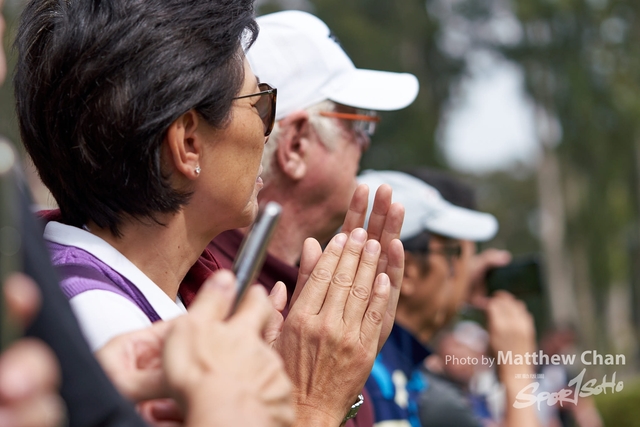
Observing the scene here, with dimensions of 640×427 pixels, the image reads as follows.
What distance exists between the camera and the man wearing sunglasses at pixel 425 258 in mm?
3467

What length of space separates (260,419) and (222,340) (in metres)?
0.11

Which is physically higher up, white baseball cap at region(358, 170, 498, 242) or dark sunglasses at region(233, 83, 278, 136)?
dark sunglasses at region(233, 83, 278, 136)

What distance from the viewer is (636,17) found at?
22.2 m

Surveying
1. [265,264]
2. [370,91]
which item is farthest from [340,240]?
[370,91]

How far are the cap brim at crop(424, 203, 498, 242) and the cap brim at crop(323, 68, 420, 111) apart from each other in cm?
110

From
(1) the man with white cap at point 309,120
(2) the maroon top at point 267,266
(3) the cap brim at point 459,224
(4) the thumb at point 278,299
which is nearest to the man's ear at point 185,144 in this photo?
(4) the thumb at point 278,299

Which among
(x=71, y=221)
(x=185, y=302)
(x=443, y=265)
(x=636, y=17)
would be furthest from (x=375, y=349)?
(x=636, y=17)

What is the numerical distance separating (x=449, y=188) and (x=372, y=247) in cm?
271

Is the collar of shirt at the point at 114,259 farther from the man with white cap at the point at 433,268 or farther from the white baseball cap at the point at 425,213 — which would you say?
the white baseball cap at the point at 425,213

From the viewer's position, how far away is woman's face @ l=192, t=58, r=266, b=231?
5.77ft

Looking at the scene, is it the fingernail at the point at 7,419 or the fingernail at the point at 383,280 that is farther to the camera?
the fingernail at the point at 383,280

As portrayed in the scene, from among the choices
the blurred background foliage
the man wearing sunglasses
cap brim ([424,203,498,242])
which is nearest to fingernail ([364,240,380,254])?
the man wearing sunglasses

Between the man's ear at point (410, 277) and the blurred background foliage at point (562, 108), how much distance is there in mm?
17252

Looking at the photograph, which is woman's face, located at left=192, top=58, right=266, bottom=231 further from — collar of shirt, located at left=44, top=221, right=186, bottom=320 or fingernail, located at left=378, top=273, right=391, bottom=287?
fingernail, located at left=378, top=273, right=391, bottom=287
